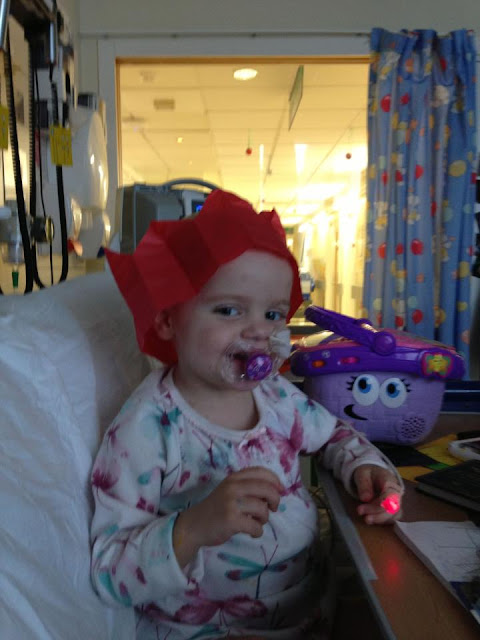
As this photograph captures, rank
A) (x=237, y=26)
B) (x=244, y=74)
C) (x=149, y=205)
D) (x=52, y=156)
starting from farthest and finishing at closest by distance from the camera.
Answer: (x=244, y=74) → (x=237, y=26) → (x=149, y=205) → (x=52, y=156)

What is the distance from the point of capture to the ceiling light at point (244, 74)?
3243 mm

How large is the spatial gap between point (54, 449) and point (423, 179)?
7.36ft

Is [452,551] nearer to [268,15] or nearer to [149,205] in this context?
[149,205]

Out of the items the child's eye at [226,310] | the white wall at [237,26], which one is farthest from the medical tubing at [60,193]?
the white wall at [237,26]

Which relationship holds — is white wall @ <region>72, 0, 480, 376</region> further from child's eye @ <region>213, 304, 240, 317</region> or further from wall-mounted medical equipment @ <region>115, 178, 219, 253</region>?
child's eye @ <region>213, 304, 240, 317</region>

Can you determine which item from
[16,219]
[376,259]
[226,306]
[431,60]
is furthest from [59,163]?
[431,60]

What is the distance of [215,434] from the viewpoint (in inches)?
29.5

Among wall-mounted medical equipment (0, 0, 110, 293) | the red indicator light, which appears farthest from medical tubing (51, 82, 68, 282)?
the red indicator light

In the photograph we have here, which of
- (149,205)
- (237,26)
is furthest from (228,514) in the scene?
(237,26)

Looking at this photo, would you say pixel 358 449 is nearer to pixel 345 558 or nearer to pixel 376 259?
pixel 345 558

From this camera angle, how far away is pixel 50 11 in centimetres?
102

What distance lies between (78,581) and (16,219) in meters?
0.91

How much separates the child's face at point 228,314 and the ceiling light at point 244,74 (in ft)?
9.47

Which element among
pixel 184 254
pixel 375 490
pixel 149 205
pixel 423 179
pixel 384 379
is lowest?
pixel 375 490
